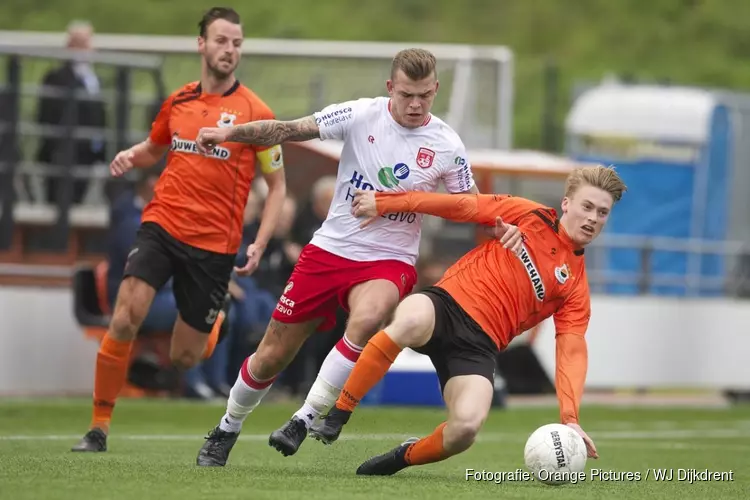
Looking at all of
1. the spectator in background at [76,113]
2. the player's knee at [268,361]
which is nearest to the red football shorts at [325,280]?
the player's knee at [268,361]

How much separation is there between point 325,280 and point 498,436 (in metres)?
4.96

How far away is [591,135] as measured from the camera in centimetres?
2370

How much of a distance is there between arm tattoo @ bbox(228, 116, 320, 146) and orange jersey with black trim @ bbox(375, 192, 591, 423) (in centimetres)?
57

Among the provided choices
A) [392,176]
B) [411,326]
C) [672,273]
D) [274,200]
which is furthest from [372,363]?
[672,273]

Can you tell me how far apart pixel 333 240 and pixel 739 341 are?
41.8ft

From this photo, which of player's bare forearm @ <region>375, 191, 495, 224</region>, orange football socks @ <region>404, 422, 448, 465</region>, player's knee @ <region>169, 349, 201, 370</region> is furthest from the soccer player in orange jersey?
orange football socks @ <region>404, 422, 448, 465</region>

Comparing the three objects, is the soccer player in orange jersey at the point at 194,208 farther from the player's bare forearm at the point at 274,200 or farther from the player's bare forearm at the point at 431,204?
the player's bare forearm at the point at 431,204

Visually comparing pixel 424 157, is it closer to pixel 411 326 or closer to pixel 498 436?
pixel 411 326

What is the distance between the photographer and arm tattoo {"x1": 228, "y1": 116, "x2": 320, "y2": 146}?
8.47m

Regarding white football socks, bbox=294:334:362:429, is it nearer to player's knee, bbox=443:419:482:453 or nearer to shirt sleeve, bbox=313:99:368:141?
player's knee, bbox=443:419:482:453

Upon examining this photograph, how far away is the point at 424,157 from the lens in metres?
8.50

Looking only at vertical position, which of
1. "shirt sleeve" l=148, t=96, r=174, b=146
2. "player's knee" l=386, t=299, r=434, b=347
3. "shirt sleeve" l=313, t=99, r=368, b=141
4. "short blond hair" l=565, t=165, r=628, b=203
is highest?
"shirt sleeve" l=313, t=99, r=368, b=141

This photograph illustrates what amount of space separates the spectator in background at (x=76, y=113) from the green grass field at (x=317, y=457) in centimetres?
294

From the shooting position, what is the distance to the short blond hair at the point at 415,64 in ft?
26.8
